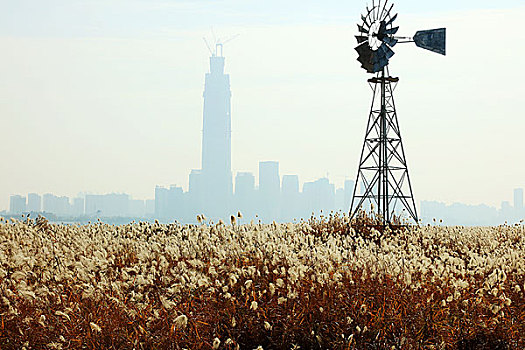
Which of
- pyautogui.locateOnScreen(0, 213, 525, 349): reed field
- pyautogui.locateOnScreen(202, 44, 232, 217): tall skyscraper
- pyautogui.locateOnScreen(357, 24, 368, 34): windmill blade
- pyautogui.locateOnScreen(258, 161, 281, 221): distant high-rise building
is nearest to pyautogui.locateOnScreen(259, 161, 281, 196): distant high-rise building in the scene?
pyautogui.locateOnScreen(258, 161, 281, 221): distant high-rise building

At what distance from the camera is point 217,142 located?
112 meters

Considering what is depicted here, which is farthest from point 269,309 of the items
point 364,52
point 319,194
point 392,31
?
point 319,194

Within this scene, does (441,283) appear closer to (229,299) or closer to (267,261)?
(267,261)

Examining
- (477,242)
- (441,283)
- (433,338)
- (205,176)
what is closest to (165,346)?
(433,338)

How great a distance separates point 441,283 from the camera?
5.53m

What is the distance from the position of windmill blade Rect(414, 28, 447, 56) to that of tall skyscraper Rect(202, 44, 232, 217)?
76.4 meters

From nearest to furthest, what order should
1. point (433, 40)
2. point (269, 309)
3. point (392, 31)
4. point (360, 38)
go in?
1. point (269, 309)
2. point (433, 40)
3. point (392, 31)
4. point (360, 38)

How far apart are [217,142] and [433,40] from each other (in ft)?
326

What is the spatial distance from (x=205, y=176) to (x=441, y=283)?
97235 mm

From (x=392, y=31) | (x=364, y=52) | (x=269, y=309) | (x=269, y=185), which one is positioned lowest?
(x=269, y=309)

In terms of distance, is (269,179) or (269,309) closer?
(269,309)

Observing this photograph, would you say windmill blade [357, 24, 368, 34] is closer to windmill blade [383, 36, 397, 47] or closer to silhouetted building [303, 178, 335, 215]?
windmill blade [383, 36, 397, 47]

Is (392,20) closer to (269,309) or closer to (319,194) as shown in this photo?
(269,309)

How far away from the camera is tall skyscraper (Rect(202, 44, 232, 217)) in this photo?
306 feet
